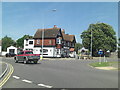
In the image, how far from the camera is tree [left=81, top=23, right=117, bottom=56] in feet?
195

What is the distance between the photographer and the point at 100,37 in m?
59.9

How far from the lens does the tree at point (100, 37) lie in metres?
59.3

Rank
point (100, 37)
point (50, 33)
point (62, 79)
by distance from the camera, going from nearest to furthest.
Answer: point (62, 79) < point (50, 33) < point (100, 37)

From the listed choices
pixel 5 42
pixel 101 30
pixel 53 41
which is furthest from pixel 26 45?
pixel 5 42

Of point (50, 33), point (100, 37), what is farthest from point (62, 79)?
point (100, 37)

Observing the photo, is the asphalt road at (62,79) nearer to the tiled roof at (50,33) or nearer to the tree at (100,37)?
the tiled roof at (50,33)

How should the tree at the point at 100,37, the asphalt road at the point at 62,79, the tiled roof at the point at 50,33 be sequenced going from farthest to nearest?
the tree at the point at 100,37 → the tiled roof at the point at 50,33 → the asphalt road at the point at 62,79

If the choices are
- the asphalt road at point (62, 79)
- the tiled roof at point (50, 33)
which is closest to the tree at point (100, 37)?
the tiled roof at point (50, 33)

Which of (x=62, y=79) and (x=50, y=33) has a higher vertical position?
(x=50, y=33)

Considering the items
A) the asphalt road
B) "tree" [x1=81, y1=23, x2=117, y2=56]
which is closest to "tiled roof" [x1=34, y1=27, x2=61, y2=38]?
"tree" [x1=81, y1=23, x2=117, y2=56]

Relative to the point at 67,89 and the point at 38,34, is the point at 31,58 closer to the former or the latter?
the point at 67,89

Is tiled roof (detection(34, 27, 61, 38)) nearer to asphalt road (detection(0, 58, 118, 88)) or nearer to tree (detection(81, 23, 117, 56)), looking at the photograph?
tree (detection(81, 23, 117, 56))

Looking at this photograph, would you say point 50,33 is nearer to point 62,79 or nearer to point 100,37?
point 100,37

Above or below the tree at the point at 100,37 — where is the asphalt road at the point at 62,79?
below
